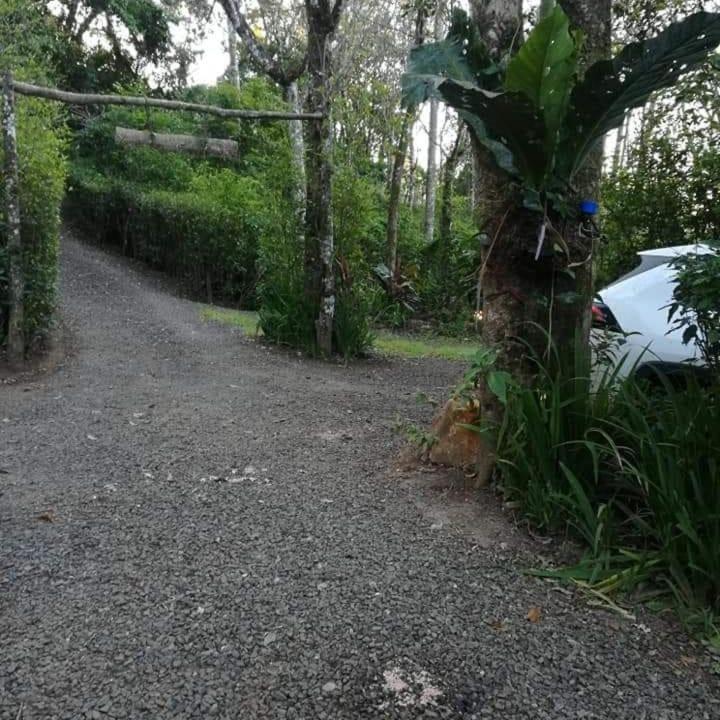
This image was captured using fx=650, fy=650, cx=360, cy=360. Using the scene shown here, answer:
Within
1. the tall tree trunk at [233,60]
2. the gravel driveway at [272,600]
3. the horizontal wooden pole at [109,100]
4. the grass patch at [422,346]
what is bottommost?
the grass patch at [422,346]

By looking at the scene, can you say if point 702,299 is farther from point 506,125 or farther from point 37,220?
point 37,220

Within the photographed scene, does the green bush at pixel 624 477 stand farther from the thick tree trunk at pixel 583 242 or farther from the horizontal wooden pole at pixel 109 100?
the horizontal wooden pole at pixel 109 100

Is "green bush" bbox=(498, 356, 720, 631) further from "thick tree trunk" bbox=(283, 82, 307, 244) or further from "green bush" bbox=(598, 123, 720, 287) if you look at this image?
"thick tree trunk" bbox=(283, 82, 307, 244)

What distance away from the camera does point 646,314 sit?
14.9ft

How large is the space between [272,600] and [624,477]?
159 cm

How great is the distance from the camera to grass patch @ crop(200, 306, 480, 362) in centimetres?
873

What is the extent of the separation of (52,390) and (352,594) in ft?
13.4

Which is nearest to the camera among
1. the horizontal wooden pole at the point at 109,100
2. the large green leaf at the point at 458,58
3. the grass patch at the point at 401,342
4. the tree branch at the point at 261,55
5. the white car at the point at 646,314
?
the large green leaf at the point at 458,58

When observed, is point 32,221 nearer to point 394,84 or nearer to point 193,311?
point 193,311

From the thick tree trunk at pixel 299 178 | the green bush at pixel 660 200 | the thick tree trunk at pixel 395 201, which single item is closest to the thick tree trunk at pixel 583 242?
the green bush at pixel 660 200

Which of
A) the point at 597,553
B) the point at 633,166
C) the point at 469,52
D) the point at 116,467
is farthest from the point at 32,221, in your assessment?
the point at 633,166

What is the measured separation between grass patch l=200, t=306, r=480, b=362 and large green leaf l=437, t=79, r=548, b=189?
16.6 feet

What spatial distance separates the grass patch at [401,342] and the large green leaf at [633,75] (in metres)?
5.16

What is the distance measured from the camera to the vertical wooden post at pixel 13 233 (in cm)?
566
